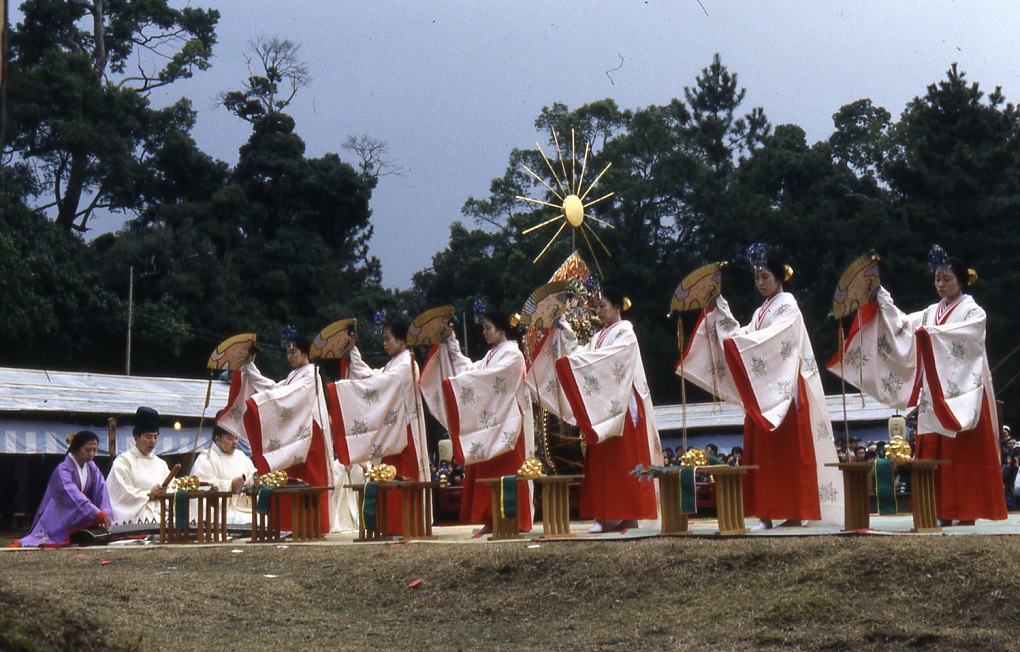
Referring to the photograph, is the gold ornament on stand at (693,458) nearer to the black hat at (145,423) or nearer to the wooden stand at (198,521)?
the wooden stand at (198,521)

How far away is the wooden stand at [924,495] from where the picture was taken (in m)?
9.02

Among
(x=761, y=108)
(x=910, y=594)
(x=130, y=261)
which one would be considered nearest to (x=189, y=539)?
(x=910, y=594)

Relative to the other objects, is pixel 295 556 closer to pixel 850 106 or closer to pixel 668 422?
pixel 668 422

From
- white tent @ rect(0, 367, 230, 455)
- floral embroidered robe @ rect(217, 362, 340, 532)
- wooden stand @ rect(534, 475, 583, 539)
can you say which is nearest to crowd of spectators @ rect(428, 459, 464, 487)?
white tent @ rect(0, 367, 230, 455)

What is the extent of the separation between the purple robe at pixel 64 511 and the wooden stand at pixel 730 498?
662cm

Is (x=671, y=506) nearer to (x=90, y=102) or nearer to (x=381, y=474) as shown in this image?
(x=381, y=474)

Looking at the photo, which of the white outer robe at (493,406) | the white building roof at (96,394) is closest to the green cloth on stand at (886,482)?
the white outer robe at (493,406)

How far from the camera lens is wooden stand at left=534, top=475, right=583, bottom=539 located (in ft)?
34.3

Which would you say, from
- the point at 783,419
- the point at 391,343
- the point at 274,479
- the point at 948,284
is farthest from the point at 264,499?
the point at 948,284

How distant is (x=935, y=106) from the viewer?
3106 centimetres

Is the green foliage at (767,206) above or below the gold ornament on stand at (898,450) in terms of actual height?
above

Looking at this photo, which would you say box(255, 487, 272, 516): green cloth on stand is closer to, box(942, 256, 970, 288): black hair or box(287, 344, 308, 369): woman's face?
box(287, 344, 308, 369): woman's face

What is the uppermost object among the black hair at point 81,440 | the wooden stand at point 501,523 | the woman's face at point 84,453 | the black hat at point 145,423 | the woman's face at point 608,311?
the woman's face at point 608,311

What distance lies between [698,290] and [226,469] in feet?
24.0
